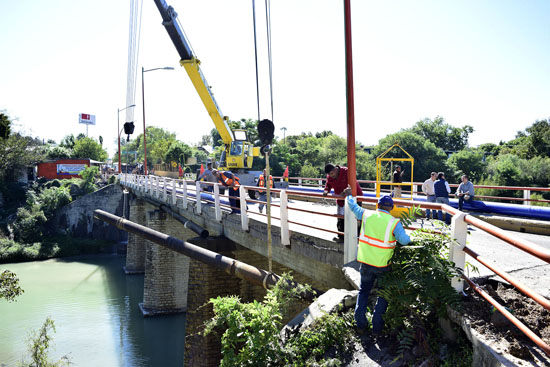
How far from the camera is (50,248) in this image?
122 feet

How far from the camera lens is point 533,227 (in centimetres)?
983

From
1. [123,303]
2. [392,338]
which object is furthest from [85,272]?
[392,338]

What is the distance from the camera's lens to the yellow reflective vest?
432 centimetres

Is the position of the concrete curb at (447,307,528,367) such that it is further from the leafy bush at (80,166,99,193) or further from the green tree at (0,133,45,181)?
the green tree at (0,133,45,181)

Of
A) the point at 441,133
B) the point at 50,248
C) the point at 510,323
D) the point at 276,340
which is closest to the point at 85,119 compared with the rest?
the point at 50,248

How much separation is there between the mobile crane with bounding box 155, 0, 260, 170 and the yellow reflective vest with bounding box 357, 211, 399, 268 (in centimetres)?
1570

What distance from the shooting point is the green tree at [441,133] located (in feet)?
219

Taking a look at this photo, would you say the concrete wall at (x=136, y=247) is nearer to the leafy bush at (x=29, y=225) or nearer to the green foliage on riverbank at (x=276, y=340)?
the leafy bush at (x=29, y=225)

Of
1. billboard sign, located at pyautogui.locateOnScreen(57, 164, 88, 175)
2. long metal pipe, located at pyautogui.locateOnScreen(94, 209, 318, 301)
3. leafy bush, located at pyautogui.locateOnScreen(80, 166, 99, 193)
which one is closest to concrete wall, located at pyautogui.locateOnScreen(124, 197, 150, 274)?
long metal pipe, located at pyautogui.locateOnScreen(94, 209, 318, 301)

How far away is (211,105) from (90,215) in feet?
86.2

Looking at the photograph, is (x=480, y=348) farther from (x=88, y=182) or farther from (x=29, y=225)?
(x=88, y=182)

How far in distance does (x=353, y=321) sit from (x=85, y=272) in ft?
102

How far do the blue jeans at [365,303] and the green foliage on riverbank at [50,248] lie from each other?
38.1 meters

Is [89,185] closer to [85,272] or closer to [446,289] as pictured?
[85,272]
